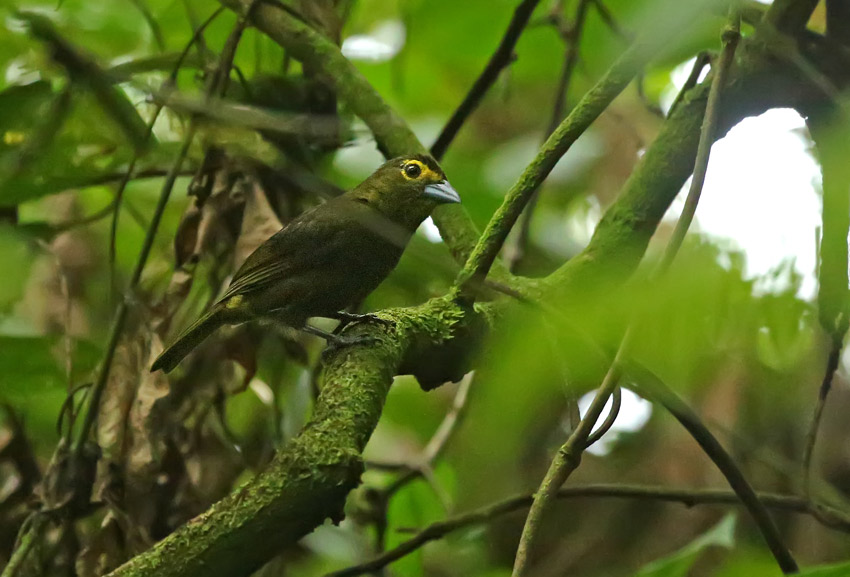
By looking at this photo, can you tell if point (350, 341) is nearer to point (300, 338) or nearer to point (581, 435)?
point (581, 435)

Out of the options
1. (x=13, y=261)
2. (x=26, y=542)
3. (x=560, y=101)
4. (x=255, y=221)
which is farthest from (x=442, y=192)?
(x=26, y=542)

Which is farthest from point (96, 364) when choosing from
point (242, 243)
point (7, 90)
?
point (7, 90)

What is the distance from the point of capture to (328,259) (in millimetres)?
2941

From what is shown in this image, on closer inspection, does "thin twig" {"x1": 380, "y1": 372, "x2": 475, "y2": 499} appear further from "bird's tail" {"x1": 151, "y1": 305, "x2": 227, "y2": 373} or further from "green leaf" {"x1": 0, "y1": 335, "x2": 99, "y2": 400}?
"green leaf" {"x1": 0, "y1": 335, "x2": 99, "y2": 400}

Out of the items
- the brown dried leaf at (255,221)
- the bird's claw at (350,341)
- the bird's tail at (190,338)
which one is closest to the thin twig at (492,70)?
the brown dried leaf at (255,221)

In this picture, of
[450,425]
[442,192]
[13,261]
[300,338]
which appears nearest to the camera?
[13,261]

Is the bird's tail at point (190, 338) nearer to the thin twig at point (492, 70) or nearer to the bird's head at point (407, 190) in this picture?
the bird's head at point (407, 190)

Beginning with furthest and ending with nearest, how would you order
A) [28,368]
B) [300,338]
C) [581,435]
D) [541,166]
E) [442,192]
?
1. [300,338]
2. [442,192]
3. [28,368]
4. [541,166]
5. [581,435]

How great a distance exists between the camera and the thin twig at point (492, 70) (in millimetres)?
2672

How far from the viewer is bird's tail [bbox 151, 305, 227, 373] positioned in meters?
2.39

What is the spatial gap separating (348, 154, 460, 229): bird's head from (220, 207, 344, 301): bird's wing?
0.18m

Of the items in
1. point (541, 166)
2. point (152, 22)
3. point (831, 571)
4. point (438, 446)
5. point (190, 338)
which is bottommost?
point (831, 571)

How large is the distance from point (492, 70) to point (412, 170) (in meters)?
0.39

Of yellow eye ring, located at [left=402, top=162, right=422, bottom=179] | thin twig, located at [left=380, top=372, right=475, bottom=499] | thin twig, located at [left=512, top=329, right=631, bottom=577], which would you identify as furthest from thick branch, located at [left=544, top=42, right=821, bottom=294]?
thin twig, located at [left=512, top=329, right=631, bottom=577]
